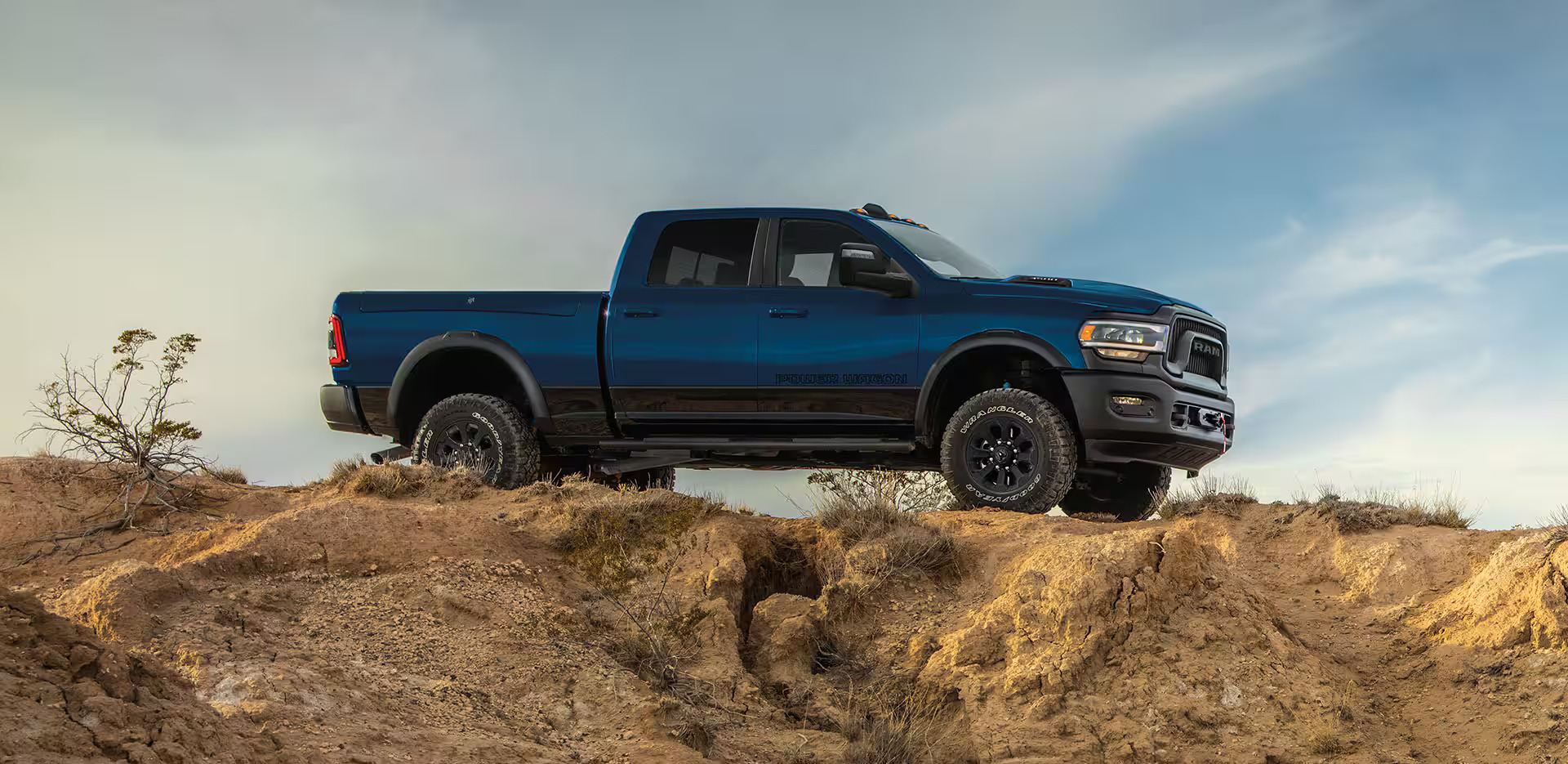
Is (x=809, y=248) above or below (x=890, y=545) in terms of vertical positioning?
above

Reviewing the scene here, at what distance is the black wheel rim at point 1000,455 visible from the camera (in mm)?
8602

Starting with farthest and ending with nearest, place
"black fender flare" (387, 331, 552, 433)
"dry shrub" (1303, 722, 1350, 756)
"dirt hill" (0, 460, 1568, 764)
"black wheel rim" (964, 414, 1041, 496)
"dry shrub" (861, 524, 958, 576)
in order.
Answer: "black fender flare" (387, 331, 552, 433), "black wheel rim" (964, 414, 1041, 496), "dry shrub" (861, 524, 958, 576), "dry shrub" (1303, 722, 1350, 756), "dirt hill" (0, 460, 1568, 764)

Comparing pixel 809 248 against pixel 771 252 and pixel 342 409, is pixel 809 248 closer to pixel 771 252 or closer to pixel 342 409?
pixel 771 252

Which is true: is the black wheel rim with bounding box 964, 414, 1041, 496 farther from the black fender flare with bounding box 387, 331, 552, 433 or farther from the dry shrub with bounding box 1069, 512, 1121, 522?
the black fender flare with bounding box 387, 331, 552, 433

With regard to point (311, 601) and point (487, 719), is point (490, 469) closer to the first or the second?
point (311, 601)

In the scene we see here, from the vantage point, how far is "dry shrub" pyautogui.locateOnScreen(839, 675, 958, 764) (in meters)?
6.59

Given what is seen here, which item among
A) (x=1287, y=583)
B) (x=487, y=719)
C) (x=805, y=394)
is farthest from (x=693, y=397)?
(x=1287, y=583)

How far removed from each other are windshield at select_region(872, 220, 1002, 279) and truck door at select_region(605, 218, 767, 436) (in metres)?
1.12

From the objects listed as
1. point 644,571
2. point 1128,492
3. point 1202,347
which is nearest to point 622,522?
point 644,571

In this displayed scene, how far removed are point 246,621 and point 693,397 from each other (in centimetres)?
354

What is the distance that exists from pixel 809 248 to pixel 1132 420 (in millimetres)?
2745

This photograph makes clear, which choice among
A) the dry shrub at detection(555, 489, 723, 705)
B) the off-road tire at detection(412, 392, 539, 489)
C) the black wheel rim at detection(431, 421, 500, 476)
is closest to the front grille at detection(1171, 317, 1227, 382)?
the dry shrub at detection(555, 489, 723, 705)

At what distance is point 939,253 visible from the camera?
949 centimetres

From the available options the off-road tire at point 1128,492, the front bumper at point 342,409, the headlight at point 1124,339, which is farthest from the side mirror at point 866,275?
the front bumper at point 342,409
